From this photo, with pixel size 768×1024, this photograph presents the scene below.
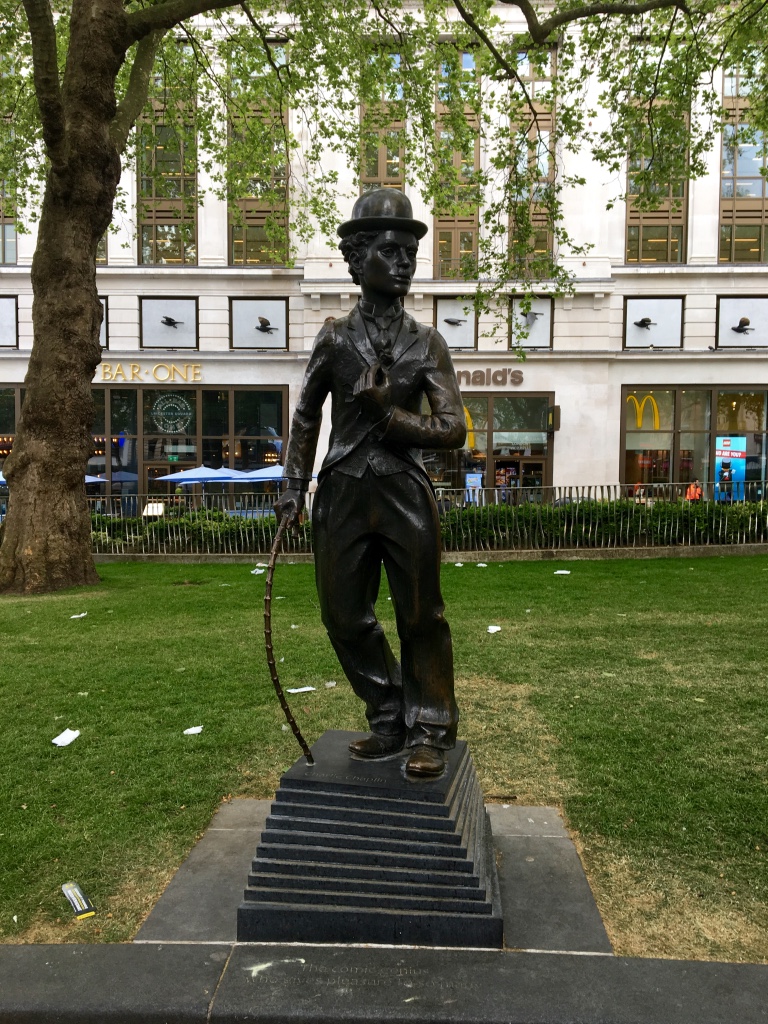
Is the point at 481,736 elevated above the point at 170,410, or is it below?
below

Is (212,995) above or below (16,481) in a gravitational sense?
below

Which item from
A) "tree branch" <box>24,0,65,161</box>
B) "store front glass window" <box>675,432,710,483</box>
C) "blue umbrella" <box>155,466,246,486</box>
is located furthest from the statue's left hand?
"store front glass window" <box>675,432,710,483</box>

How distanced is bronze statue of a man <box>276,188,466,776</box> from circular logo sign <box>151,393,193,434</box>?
23612 millimetres

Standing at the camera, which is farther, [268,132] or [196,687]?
[268,132]

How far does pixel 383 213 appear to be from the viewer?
2.93 m

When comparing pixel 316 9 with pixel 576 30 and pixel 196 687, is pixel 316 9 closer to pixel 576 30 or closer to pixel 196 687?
pixel 576 30

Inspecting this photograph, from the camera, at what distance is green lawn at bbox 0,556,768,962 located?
10.3 feet

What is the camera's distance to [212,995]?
2412mm

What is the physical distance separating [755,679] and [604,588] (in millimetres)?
4471

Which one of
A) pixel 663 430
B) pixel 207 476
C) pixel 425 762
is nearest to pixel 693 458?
pixel 663 430

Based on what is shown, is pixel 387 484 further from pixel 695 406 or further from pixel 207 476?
pixel 695 406

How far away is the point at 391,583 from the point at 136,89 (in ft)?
41.7

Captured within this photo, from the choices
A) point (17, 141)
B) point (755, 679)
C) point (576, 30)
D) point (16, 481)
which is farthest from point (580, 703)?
point (576, 30)

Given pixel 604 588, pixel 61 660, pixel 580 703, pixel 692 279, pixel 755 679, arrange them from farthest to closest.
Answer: pixel 692 279 → pixel 604 588 → pixel 61 660 → pixel 755 679 → pixel 580 703
